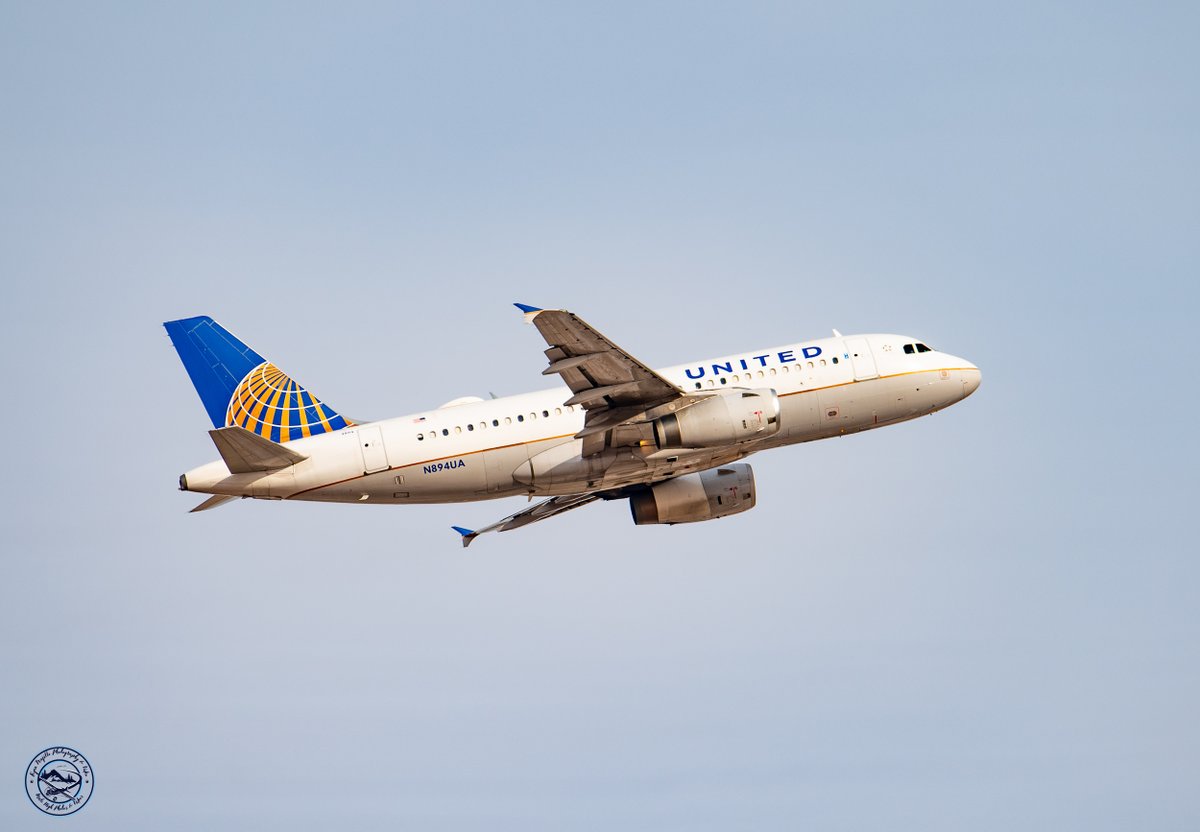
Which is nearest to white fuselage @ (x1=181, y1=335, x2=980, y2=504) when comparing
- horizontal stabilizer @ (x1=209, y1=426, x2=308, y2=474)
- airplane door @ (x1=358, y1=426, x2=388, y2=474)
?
airplane door @ (x1=358, y1=426, x2=388, y2=474)

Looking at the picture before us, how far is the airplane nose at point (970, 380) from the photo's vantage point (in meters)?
57.0

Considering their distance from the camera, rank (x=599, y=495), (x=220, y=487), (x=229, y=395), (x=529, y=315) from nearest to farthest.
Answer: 1. (x=529, y=315)
2. (x=220, y=487)
3. (x=229, y=395)
4. (x=599, y=495)

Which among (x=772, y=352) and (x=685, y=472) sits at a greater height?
(x=772, y=352)

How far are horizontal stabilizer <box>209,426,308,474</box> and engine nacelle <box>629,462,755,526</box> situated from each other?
14.0m

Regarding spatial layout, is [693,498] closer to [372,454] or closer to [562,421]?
[562,421]

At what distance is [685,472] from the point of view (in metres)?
53.7

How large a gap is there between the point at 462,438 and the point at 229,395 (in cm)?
920

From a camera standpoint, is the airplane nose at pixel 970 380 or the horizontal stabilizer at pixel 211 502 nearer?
the horizontal stabilizer at pixel 211 502

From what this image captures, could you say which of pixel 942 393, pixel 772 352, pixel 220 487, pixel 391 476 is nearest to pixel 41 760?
pixel 220 487

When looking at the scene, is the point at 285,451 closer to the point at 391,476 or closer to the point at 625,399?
the point at 391,476

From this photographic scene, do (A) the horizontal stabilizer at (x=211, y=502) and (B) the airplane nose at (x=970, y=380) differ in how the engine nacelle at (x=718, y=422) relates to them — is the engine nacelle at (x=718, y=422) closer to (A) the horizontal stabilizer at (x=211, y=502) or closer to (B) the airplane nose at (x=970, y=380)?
(B) the airplane nose at (x=970, y=380)

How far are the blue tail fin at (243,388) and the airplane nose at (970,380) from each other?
78.6ft

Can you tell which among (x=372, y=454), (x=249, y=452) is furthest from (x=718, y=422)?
(x=249, y=452)

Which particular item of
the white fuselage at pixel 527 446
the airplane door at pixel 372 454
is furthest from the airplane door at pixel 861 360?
the airplane door at pixel 372 454
